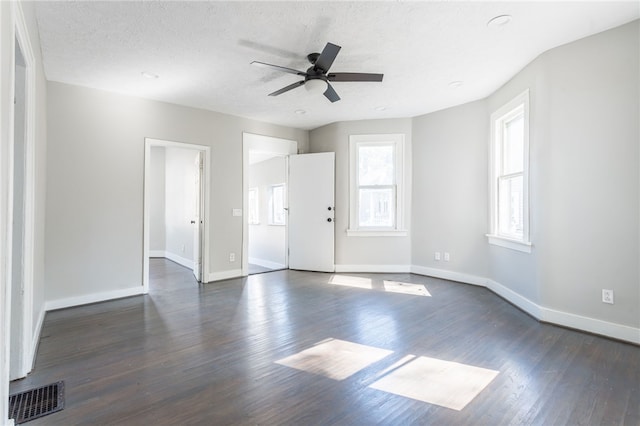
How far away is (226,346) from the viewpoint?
8.48ft

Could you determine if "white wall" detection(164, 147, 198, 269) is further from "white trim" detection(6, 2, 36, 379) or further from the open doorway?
the open doorway

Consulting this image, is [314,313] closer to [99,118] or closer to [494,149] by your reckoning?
[494,149]

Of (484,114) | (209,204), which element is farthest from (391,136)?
(209,204)

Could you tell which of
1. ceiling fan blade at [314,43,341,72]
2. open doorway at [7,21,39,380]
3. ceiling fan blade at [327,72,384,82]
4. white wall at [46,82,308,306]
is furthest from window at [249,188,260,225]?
open doorway at [7,21,39,380]

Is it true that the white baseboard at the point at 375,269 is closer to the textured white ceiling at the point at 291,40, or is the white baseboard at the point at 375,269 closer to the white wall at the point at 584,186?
the white wall at the point at 584,186

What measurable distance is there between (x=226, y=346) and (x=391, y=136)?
413cm

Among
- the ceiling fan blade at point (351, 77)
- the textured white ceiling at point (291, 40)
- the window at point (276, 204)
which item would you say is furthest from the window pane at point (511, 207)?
the window at point (276, 204)

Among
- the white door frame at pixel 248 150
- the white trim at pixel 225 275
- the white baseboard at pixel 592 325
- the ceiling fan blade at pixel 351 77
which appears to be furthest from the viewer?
the white door frame at pixel 248 150

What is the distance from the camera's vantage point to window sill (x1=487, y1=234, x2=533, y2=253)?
3.43 meters

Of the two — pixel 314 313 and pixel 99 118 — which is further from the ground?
pixel 99 118

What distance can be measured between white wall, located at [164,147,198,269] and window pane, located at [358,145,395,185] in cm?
301

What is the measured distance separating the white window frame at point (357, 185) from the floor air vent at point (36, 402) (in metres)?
4.21

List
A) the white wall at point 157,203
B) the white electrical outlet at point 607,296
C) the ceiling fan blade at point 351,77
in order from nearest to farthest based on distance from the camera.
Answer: the white electrical outlet at point 607,296 → the ceiling fan blade at point 351,77 → the white wall at point 157,203

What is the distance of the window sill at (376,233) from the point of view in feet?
17.7
